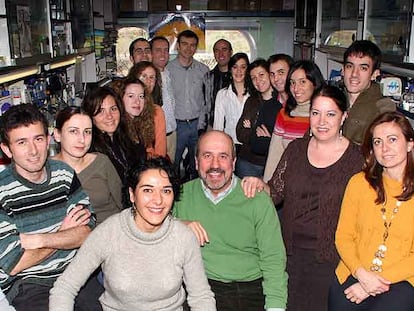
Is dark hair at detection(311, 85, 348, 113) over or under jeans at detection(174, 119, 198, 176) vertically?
over

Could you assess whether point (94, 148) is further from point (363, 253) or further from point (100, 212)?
point (363, 253)

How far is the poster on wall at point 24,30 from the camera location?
3.26m

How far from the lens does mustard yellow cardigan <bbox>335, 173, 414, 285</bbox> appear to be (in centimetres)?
196

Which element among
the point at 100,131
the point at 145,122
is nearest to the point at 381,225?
the point at 100,131

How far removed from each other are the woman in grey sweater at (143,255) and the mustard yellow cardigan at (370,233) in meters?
0.63

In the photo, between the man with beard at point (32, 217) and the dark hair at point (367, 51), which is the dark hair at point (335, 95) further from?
the man with beard at point (32, 217)

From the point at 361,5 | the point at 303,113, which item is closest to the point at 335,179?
the point at 303,113

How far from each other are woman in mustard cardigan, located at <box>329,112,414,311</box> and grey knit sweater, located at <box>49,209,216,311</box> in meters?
0.69

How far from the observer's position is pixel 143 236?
1766mm

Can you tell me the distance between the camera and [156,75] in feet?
12.1

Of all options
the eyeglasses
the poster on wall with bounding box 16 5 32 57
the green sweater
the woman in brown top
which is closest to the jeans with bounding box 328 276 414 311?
the woman in brown top

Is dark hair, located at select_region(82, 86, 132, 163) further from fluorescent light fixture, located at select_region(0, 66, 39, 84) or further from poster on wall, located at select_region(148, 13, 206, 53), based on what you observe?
poster on wall, located at select_region(148, 13, 206, 53)

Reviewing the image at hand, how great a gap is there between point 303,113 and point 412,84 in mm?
1024

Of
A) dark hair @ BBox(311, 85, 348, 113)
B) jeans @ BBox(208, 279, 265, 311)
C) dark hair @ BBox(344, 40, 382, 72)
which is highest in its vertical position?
dark hair @ BBox(344, 40, 382, 72)
